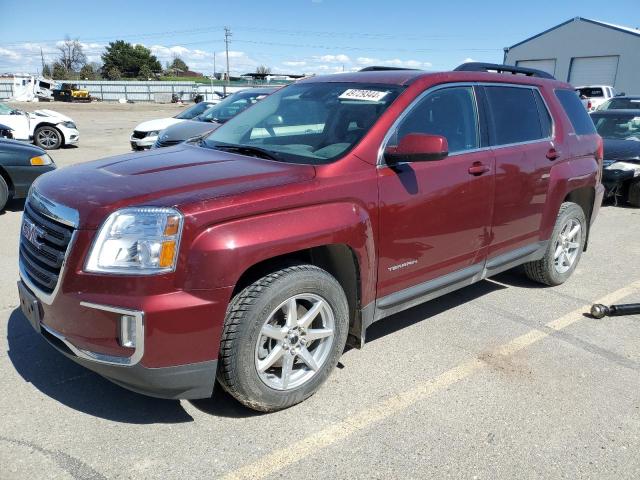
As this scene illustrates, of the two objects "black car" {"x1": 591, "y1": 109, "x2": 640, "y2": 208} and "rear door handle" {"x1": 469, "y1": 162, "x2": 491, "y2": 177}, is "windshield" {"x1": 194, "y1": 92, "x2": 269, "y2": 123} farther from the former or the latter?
"rear door handle" {"x1": 469, "y1": 162, "x2": 491, "y2": 177}

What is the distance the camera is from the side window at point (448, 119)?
347 cm

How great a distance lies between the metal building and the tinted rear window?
35.1 metres

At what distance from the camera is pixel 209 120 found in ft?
34.0

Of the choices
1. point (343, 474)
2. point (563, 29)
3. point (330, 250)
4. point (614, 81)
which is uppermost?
point (563, 29)

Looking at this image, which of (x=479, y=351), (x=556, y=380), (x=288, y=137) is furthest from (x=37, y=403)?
(x=556, y=380)

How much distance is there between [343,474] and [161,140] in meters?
8.12

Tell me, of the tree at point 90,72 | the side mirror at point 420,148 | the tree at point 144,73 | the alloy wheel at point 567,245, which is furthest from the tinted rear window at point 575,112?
the tree at point 144,73

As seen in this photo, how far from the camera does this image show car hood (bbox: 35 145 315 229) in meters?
2.56

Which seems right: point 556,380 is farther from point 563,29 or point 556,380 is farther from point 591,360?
point 563,29

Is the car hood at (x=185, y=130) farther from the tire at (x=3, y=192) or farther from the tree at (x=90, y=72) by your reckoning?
the tree at (x=90, y=72)

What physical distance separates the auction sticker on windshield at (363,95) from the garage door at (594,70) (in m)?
37.6

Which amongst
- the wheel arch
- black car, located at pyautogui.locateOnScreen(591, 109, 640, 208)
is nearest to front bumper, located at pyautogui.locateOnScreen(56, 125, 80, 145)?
the wheel arch

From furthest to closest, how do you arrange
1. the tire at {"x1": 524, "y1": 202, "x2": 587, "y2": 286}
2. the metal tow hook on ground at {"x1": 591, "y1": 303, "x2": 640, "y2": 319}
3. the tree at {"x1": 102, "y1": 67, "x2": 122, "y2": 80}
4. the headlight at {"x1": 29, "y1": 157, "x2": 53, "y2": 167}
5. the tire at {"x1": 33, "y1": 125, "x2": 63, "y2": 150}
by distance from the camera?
the tree at {"x1": 102, "y1": 67, "x2": 122, "y2": 80}, the tire at {"x1": 33, "y1": 125, "x2": 63, "y2": 150}, the headlight at {"x1": 29, "y1": 157, "x2": 53, "y2": 167}, the tire at {"x1": 524, "y1": 202, "x2": 587, "y2": 286}, the metal tow hook on ground at {"x1": 591, "y1": 303, "x2": 640, "y2": 319}

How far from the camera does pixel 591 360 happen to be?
3.70 meters
